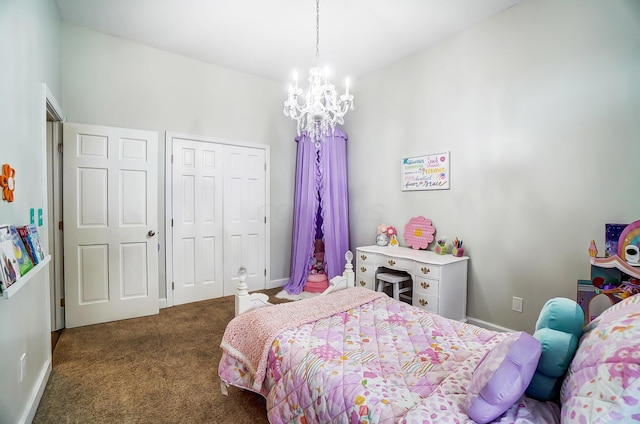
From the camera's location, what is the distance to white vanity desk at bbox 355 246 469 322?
2.67m

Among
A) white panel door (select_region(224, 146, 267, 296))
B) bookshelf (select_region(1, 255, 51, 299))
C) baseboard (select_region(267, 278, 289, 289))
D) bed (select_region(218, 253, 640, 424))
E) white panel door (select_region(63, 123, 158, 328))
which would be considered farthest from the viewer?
baseboard (select_region(267, 278, 289, 289))

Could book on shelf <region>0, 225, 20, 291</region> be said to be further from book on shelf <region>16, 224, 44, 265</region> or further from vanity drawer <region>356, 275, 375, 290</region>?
vanity drawer <region>356, 275, 375, 290</region>

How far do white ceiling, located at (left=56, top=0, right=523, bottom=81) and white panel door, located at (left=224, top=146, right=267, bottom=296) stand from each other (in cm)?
120

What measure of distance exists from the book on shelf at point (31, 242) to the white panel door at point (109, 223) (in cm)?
142

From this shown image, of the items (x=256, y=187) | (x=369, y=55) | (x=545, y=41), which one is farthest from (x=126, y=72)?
(x=545, y=41)

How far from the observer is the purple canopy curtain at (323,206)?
13.0 ft

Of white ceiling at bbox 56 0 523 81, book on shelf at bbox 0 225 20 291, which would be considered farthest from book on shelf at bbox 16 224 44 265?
Result: white ceiling at bbox 56 0 523 81

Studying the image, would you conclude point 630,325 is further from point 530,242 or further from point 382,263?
point 382,263

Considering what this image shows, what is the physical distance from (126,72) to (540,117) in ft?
12.9

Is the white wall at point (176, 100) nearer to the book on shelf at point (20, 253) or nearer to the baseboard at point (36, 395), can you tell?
the baseboard at point (36, 395)

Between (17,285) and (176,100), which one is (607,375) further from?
(176,100)

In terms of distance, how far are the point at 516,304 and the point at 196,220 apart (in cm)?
341

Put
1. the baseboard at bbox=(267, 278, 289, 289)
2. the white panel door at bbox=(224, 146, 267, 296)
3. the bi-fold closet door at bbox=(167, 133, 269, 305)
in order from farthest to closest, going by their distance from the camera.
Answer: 1. the baseboard at bbox=(267, 278, 289, 289)
2. the white panel door at bbox=(224, 146, 267, 296)
3. the bi-fold closet door at bbox=(167, 133, 269, 305)

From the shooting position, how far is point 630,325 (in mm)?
887
